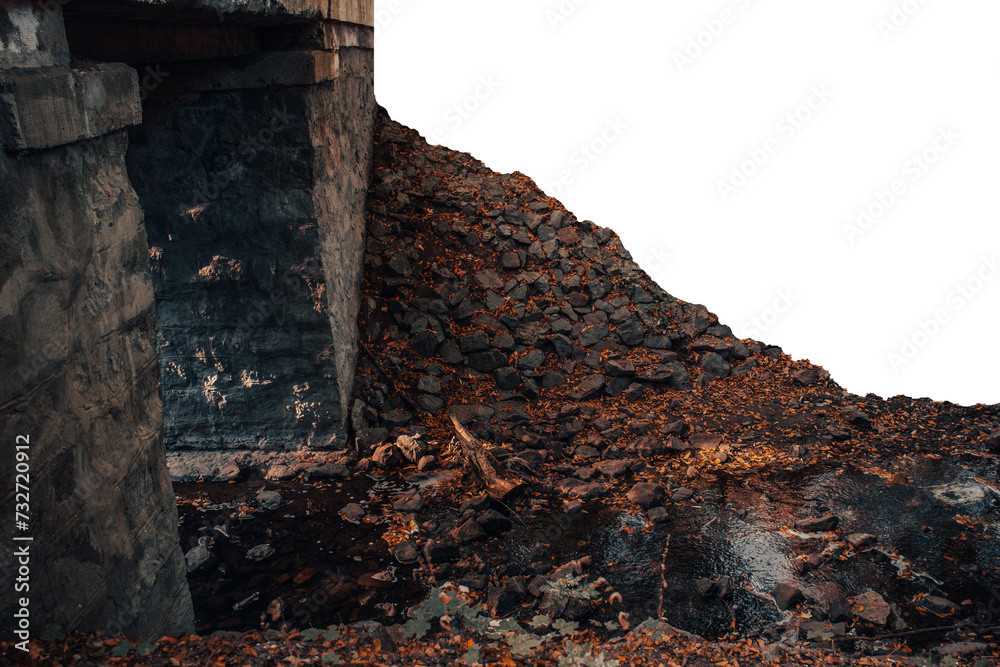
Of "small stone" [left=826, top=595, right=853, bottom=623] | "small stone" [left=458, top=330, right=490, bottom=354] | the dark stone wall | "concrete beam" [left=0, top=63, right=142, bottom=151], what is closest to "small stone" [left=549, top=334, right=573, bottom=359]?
"small stone" [left=458, top=330, right=490, bottom=354]

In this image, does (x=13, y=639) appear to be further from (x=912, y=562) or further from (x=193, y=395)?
(x=912, y=562)

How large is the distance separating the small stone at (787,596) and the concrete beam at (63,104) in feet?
15.7

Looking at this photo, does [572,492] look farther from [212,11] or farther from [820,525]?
[212,11]

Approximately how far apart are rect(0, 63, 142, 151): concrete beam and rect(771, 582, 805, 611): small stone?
4.79m

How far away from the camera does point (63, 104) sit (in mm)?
2902

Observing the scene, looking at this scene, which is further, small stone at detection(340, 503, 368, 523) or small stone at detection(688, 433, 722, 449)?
small stone at detection(688, 433, 722, 449)

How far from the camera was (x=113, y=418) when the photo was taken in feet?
10.7

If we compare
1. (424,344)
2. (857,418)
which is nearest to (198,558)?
(424,344)

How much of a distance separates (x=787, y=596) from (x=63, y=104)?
4908 mm

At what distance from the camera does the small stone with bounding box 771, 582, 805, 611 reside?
4.69 meters

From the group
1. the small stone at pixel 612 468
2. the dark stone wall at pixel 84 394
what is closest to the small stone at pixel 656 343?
the small stone at pixel 612 468

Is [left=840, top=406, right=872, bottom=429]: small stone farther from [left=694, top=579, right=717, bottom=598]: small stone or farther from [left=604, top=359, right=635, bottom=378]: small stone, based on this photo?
[left=694, top=579, right=717, bottom=598]: small stone

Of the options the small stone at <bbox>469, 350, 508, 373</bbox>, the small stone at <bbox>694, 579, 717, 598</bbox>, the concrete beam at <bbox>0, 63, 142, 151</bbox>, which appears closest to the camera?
the concrete beam at <bbox>0, 63, 142, 151</bbox>

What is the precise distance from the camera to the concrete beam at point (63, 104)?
8.66 feet
